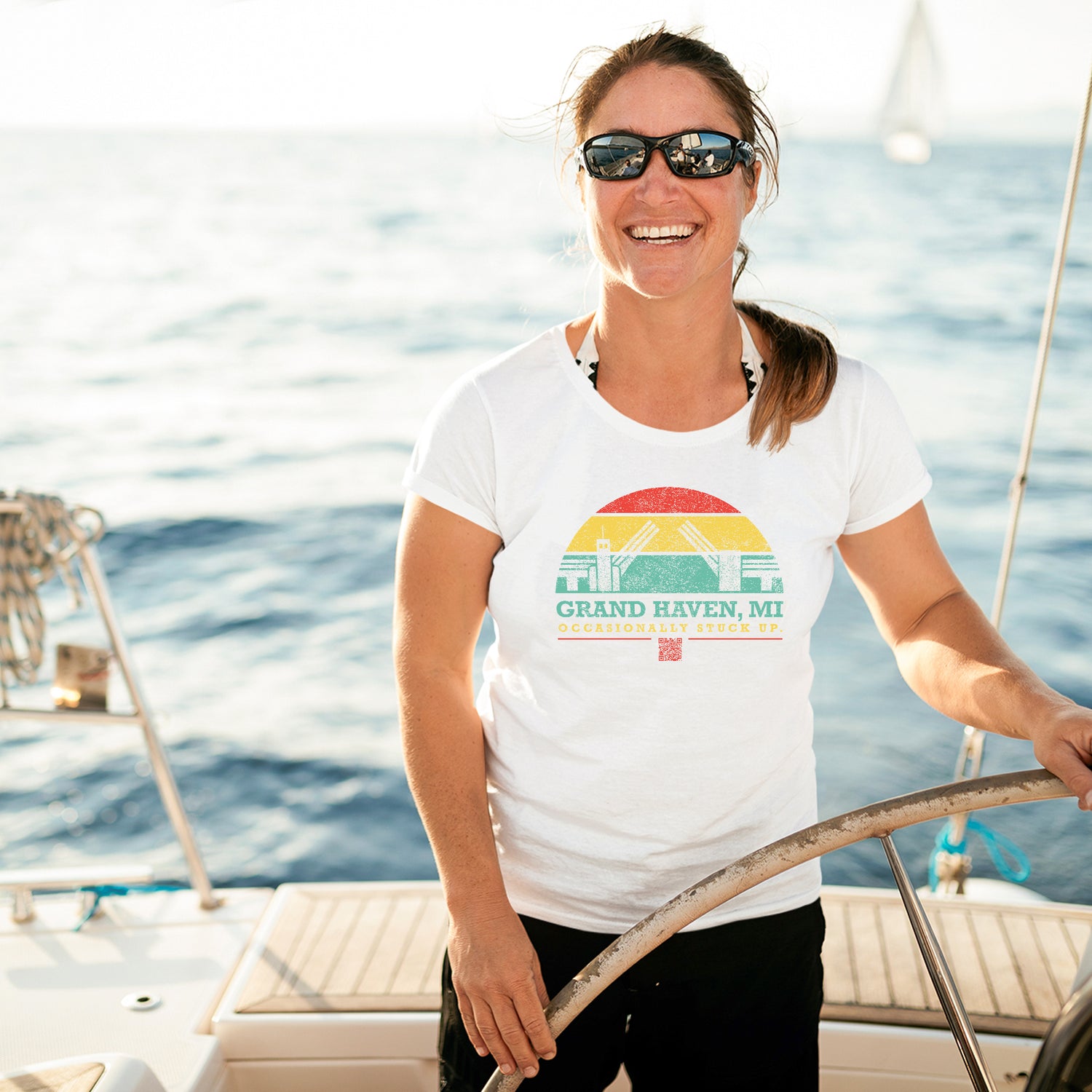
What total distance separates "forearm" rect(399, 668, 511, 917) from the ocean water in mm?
488

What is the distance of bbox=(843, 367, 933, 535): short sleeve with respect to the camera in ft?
3.91

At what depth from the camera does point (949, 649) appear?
3.84ft

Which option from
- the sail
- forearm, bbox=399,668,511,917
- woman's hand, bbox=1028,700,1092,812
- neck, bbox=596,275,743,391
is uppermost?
the sail

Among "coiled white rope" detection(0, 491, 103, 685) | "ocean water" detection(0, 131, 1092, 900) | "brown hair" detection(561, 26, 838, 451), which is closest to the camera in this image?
"brown hair" detection(561, 26, 838, 451)

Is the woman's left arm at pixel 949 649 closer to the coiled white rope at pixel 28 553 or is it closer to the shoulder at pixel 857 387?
the shoulder at pixel 857 387

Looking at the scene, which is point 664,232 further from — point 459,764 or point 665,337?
point 459,764

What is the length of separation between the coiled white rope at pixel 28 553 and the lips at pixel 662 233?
1.28m

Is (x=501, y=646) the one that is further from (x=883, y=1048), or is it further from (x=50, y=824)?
(x=50, y=824)

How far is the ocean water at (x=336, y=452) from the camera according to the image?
191 inches

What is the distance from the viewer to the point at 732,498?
115 centimetres

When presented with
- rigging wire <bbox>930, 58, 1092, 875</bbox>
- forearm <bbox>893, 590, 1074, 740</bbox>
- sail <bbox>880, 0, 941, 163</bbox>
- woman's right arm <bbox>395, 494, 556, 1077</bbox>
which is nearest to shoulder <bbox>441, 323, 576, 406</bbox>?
woman's right arm <bbox>395, 494, 556, 1077</bbox>

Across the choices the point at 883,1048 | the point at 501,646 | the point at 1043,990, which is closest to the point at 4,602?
the point at 501,646

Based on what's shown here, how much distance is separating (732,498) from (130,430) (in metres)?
10.4

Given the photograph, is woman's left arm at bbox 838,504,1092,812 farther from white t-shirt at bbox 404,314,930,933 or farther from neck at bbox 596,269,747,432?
neck at bbox 596,269,747,432
